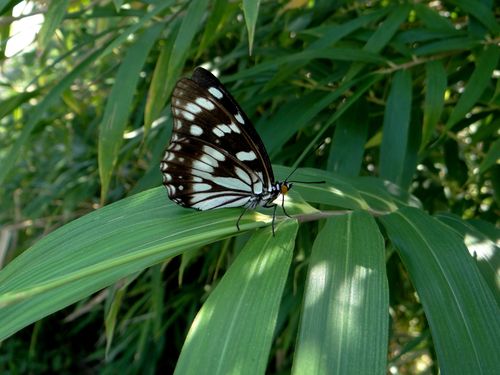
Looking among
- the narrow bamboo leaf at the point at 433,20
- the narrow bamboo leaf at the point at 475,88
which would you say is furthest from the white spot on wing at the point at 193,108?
the narrow bamboo leaf at the point at 433,20

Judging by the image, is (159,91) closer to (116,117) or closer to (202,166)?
(116,117)

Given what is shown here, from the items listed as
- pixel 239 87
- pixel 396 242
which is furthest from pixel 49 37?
pixel 396 242

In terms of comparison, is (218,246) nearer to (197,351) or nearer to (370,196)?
(370,196)

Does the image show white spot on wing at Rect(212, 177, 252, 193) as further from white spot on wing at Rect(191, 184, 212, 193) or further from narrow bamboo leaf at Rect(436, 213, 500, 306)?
narrow bamboo leaf at Rect(436, 213, 500, 306)

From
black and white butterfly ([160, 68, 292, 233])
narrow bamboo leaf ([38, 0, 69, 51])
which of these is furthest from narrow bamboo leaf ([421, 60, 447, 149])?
narrow bamboo leaf ([38, 0, 69, 51])

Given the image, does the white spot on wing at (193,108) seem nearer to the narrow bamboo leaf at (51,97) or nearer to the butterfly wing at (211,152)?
the butterfly wing at (211,152)
